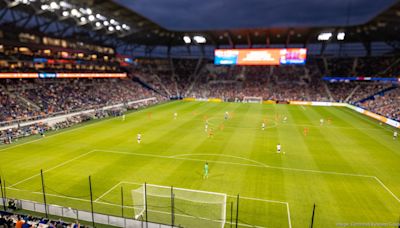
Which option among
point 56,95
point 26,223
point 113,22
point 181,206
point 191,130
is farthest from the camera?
point 113,22

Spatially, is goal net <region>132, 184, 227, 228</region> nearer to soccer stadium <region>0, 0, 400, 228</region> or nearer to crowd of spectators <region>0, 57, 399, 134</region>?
soccer stadium <region>0, 0, 400, 228</region>

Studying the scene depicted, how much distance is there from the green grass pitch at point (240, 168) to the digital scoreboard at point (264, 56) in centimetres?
3381

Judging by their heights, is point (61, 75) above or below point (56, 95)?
above

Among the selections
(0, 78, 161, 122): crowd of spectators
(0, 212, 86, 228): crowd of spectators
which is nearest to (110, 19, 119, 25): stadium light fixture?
(0, 78, 161, 122): crowd of spectators

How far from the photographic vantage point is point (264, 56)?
226 feet

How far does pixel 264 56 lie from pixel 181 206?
5978 centimetres

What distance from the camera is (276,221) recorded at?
14.6 m

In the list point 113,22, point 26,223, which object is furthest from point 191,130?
point 113,22

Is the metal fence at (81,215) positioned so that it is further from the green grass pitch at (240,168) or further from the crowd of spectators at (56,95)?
the crowd of spectators at (56,95)

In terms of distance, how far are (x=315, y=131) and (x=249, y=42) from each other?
160 ft

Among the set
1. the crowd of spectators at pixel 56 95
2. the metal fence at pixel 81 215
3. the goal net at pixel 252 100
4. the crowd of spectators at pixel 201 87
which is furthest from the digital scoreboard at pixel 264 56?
the metal fence at pixel 81 215

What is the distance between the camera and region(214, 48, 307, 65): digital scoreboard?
66812 millimetres

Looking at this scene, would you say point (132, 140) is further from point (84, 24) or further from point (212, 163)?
point (84, 24)

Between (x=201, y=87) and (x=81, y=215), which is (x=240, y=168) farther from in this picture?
(x=201, y=87)
